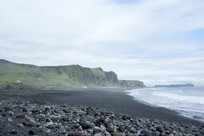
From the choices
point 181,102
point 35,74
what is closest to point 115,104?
point 181,102

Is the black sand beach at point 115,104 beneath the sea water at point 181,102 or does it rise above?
beneath

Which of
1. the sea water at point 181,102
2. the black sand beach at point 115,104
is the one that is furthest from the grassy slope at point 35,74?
the black sand beach at point 115,104

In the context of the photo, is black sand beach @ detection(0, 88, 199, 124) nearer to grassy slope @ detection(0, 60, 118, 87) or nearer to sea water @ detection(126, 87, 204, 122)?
sea water @ detection(126, 87, 204, 122)

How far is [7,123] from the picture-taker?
7.61 meters

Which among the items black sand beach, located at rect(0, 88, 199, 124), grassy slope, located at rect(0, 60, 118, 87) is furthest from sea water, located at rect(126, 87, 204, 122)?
grassy slope, located at rect(0, 60, 118, 87)

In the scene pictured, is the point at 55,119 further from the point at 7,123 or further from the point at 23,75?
the point at 23,75

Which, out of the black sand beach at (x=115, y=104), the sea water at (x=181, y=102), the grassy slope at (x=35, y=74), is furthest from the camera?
the grassy slope at (x=35, y=74)

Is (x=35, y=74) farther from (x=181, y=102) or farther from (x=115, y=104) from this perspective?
(x=115, y=104)

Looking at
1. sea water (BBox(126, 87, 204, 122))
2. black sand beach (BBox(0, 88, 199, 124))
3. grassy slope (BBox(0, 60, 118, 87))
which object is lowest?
black sand beach (BBox(0, 88, 199, 124))

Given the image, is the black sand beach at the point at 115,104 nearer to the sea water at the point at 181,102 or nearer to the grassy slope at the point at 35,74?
the sea water at the point at 181,102

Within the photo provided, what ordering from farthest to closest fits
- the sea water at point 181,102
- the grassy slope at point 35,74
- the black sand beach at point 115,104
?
the grassy slope at point 35,74 < the sea water at point 181,102 < the black sand beach at point 115,104

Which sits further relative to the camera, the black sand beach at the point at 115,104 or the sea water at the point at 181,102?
the sea water at the point at 181,102

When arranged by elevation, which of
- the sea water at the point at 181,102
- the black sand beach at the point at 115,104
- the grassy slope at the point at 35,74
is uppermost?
the grassy slope at the point at 35,74

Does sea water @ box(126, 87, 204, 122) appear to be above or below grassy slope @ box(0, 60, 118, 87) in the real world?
below
